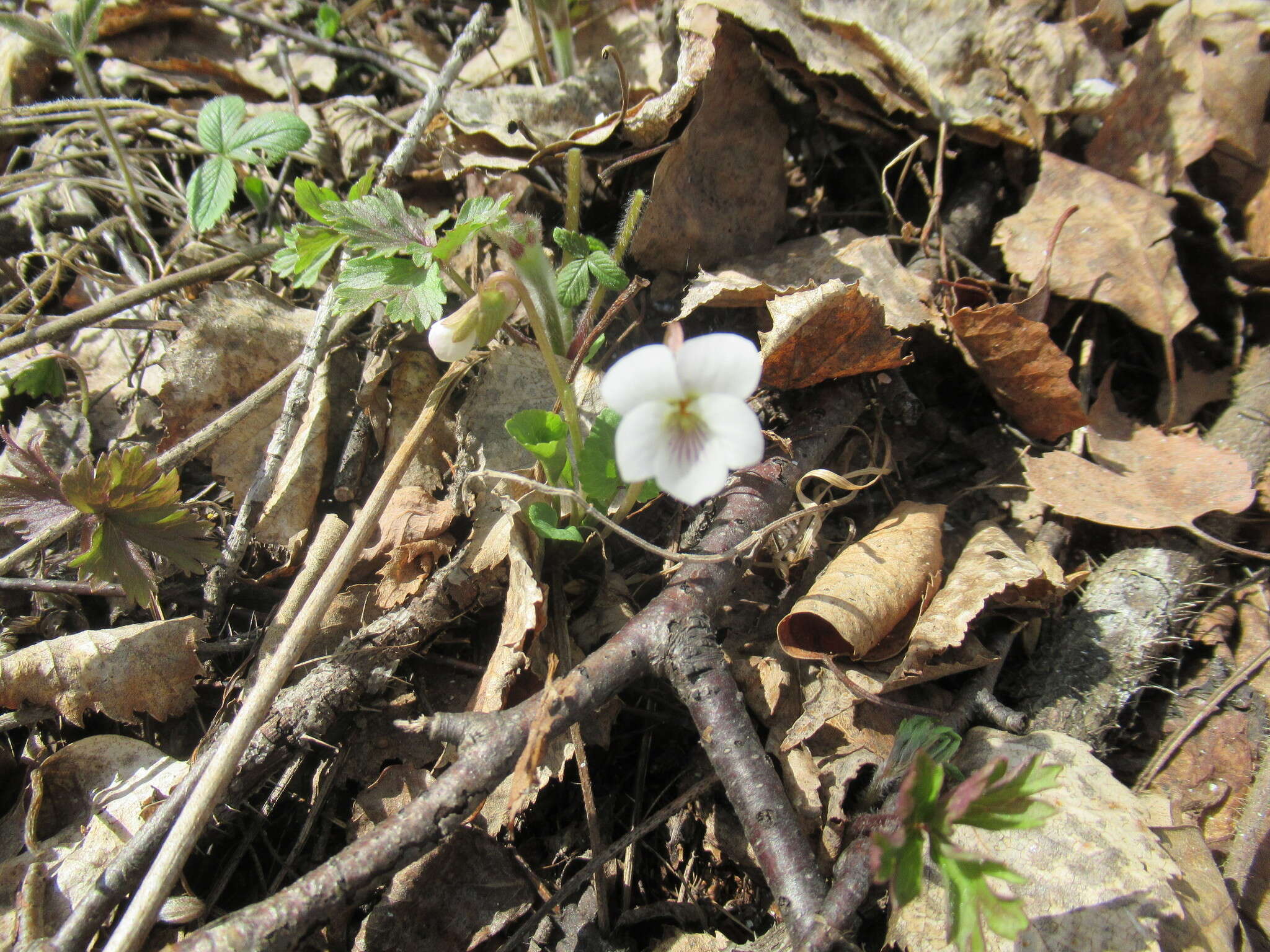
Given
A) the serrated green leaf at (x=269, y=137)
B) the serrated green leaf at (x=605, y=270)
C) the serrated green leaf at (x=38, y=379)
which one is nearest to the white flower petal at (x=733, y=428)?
the serrated green leaf at (x=605, y=270)

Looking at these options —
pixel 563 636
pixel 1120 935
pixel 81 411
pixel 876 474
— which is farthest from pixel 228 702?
pixel 1120 935

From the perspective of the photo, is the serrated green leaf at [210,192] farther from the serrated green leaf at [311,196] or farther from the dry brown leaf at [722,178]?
the dry brown leaf at [722,178]

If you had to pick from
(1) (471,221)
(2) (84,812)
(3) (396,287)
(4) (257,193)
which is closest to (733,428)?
(1) (471,221)

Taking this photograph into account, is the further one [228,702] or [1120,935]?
[228,702]

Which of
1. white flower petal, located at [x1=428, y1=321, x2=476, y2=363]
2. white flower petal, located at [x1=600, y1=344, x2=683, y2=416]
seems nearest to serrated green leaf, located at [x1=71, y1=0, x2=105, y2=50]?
white flower petal, located at [x1=428, y1=321, x2=476, y2=363]

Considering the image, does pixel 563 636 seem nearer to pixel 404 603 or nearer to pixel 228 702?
pixel 404 603

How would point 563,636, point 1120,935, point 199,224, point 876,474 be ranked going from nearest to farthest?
1. point 1120,935
2. point 563,636
3. point 876,474
4. point 199,224

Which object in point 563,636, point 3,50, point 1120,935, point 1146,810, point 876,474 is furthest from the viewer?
point 3,50
